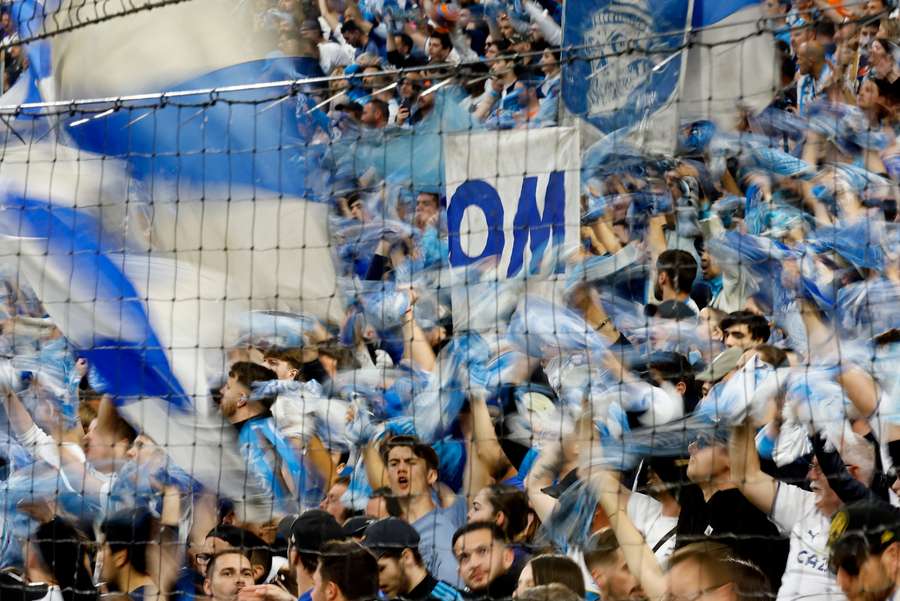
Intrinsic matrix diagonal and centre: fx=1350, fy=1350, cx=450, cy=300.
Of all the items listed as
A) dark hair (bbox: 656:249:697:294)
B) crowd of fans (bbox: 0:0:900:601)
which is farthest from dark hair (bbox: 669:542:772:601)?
dark hair (bbox: 656:249:697:294)

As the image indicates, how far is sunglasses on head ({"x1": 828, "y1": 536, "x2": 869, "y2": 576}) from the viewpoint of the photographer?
11.5 ft

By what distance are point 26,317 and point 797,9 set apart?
3.25m

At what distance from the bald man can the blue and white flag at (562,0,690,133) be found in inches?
17.2

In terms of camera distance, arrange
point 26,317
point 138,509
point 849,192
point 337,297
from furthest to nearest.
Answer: point 26,317
point 337,297
point 138,509
point 849,192

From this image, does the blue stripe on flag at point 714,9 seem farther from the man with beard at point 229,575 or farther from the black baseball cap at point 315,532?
the man with beard at point 229,575

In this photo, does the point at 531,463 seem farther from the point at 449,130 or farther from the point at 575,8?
the point at 575,8

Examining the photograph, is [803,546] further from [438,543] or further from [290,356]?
[290,356]

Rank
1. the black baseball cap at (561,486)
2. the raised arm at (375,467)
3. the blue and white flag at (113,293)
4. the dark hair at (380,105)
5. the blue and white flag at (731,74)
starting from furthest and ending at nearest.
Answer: the dark hair at (380,105) → the blue and white flag at (113,293) → the blue and white flag at (731,74) → the raised arm at (375,467) → the black baseball cap at (561,486)

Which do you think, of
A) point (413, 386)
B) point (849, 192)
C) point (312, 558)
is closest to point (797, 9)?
point (849, 192)

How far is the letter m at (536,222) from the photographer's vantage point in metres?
4.74

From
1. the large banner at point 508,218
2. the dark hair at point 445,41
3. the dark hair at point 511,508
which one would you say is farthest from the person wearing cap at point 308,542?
the dark hair at point 445,41

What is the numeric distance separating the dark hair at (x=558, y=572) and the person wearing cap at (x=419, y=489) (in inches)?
15.6

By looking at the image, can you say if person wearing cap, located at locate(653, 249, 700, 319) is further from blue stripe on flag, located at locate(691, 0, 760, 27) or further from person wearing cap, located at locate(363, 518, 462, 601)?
person wearing cap, located at locate(363, 518, 462, 601)

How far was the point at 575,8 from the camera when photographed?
5270mm
